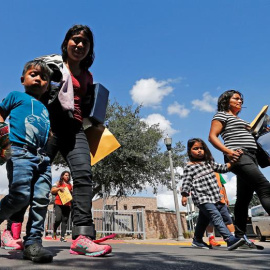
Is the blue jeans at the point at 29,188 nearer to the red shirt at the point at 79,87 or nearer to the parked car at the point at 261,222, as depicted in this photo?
the red shirt at the point at 79,87

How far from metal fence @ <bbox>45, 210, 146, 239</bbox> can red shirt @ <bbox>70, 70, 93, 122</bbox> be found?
12060mm

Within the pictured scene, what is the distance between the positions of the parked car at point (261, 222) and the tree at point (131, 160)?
23.6ft

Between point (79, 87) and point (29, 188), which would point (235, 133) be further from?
point (29, 188)

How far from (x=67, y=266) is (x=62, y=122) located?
1261 millimetres

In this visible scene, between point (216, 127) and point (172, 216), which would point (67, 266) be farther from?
point (172, 216)

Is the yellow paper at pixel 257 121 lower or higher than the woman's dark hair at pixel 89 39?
lower

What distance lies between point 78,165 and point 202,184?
229 cm

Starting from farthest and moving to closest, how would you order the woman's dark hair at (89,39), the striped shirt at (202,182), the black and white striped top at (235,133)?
the striped shirt at (202,182) → the black and white striped top at (235,133) → the woman's dark hair at (89,39)

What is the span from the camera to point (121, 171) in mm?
18047

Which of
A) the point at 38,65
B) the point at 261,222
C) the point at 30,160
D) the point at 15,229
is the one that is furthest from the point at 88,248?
the point at 261,222

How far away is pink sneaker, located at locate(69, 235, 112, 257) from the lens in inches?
86.1

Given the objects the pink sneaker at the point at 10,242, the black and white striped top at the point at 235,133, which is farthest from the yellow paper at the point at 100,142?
the black and white striped top at the point at 235,133

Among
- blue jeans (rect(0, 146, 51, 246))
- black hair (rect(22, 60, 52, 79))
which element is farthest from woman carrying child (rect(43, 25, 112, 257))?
blue jeans (rect(0, 146, 51, 246))

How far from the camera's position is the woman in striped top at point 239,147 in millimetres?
3268
